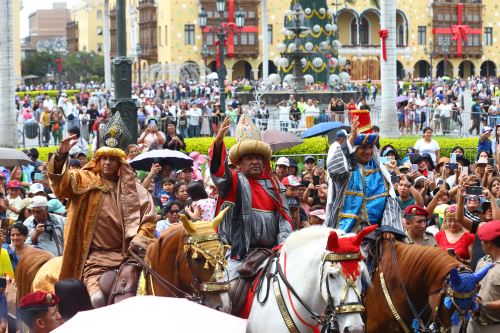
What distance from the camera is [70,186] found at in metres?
9.57

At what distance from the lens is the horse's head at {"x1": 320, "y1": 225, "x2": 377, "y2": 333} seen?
716cm

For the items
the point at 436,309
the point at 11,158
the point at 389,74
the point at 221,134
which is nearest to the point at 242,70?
the point at 389,74

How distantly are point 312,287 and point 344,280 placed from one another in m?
0.42

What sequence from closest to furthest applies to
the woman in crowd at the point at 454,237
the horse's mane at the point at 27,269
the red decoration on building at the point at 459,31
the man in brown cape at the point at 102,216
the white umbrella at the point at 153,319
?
the white umbrella at the point at 153,319 < the man in brown cape at the point at 102,216 < the horse's mane at the point at 27,269 < the woman in crowd at the point at 454,237 < the red decoration on building at the point at 459,31

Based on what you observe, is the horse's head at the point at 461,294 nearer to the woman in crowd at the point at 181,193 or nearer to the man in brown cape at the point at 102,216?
the man in brown cape at the point at 102,216

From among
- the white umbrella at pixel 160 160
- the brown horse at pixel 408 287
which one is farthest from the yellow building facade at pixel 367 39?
the brown horse at pixel 408 287

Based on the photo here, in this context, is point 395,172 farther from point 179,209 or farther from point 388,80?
point 388,80

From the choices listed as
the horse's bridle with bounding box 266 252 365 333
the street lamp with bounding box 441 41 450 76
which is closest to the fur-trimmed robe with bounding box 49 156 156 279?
the horse's bridle with bounding box 266 252 365 333

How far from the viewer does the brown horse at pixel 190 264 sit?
782 cm

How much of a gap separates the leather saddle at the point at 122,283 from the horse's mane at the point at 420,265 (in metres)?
1.97

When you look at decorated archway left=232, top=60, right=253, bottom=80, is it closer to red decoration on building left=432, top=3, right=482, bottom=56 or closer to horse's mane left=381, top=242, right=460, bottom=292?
red decoration on building left=432, top=3, right=482, bottom=56

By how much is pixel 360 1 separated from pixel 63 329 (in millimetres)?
80144

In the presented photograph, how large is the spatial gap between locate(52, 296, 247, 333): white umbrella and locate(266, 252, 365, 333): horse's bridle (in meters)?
1.81

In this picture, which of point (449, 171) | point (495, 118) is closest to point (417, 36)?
point (495, 118)
